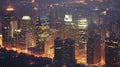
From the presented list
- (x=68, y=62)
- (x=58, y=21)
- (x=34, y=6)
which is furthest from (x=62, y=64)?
(x=34, y=6)

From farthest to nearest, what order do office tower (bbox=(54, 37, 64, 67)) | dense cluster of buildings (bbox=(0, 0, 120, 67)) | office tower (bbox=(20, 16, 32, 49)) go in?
office tower (bbox=(20, 16, 32, 49)), dense cluster of buildings (bbox=(0, 0, 120, 67)), office tower (bbox=(54, 37, 64, 67))

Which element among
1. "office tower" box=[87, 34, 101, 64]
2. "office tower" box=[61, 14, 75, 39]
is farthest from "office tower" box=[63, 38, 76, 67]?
"office tower" box=[61, 14, 75, 39]

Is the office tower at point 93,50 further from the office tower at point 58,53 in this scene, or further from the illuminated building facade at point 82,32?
the office tower at point 58,53

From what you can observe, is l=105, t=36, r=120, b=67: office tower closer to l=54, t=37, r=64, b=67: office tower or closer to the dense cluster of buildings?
the dense cluster of buildings

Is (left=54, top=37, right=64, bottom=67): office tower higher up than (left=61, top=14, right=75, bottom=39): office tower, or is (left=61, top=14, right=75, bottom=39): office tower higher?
(left=61, top=14, right=75, bottom=39): office tower

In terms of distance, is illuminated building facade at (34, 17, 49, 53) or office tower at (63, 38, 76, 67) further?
illuminated building facade at (34, 17, 49, 53)

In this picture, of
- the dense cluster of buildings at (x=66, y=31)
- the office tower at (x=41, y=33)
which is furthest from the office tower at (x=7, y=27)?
the office tower at (x=41, y=33)

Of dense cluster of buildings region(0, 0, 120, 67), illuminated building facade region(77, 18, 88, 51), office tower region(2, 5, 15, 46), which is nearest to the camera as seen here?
Answer: dense cluster of buildings region(0, 0, 120, 67)

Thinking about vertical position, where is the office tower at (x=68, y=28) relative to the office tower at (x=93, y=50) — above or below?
above
